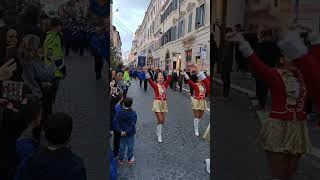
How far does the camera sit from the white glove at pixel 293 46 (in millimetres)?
3000

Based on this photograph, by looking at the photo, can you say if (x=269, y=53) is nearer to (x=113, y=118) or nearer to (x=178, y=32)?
(x=113, y=118)

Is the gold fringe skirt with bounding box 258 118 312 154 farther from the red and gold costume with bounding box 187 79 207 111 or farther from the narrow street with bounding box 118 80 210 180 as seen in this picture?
the red and gold costume with bounding box 187 79 207 111

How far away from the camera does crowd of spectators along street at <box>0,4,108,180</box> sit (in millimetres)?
3217

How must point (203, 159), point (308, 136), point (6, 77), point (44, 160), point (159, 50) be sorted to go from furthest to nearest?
point (159, 50)
point (203, 159)
point (6, 77)
point (308, 136)
point (44, 160)

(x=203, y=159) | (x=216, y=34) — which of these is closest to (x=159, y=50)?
(x=203, y=159)

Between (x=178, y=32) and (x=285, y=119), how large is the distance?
23.6 meters

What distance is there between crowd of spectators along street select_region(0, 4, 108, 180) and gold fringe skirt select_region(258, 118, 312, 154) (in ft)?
4.49

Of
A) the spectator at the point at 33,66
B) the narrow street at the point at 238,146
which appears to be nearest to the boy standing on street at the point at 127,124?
the narrow street at the point at 238,146

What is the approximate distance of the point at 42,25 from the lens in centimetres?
337

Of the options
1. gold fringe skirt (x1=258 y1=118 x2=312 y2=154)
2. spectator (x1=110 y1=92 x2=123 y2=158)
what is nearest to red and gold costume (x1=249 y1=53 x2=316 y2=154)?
gold fringe skirt (x1=258 y1=118 x2=312 y2=154)

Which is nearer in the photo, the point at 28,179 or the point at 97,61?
the point at 28,179

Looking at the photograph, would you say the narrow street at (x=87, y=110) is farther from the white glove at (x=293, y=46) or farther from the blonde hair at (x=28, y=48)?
the white glove at (x=293, y=46)

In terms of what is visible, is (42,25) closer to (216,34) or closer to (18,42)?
(18,42)

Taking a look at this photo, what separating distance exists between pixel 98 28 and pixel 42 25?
1.39 ft
